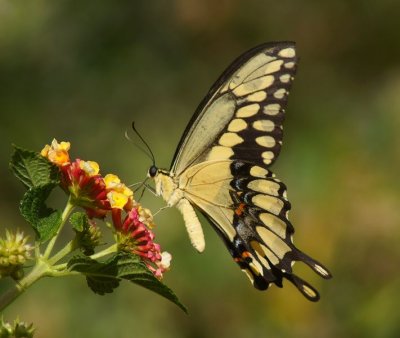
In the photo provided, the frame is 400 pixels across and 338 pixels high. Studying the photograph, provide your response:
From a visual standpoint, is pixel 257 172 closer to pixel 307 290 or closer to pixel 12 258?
pixel 307 290

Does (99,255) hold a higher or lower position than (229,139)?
lower

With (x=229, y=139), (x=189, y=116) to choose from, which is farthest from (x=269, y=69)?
(x=189, y=116)

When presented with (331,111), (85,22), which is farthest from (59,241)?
(331,111)

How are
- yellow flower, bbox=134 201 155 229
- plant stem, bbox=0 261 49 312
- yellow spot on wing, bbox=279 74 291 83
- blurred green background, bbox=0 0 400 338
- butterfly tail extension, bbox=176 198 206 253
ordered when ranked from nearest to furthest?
plant stem, bbox=0 261 49 312 < yellow flower, bbox=134 201 155 229 < butterfly tail extension, bbox=176 198 206 253 < yellow spot on wing, bbox=279 74 291 83 < blurred green background, bbox=0 0 400 338

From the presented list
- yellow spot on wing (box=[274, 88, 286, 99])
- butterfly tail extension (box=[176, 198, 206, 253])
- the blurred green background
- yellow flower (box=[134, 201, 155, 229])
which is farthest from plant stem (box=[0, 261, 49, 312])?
the blurred green background

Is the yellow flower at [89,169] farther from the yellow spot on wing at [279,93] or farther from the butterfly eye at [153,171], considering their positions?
the yellow spot on wing at [279,93]

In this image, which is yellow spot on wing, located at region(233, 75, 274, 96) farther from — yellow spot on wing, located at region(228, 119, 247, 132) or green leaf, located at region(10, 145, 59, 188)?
green leaf, located at region(10, 145, 59, 188)

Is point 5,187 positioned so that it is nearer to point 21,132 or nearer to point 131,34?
point 21,132
